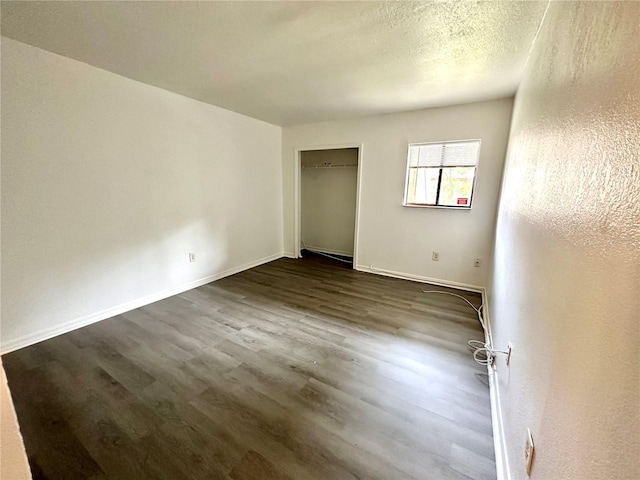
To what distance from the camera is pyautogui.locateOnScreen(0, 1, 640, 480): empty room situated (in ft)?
2.19

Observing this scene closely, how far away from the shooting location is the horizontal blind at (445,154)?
3238 mm

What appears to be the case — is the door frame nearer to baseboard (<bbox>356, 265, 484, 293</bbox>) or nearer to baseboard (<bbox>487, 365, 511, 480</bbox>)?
baseboard (<bbox>356, 265, 484, 293</bbox>)

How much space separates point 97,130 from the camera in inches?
94.1

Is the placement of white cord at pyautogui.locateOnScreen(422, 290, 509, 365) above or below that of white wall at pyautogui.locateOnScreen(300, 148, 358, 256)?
below

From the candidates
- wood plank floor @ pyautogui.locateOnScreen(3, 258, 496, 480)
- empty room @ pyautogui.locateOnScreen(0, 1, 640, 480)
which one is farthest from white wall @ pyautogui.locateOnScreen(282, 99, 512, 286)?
wood plank floor @ pyautogui.locateOnScreen(3, 258, 496, 480)

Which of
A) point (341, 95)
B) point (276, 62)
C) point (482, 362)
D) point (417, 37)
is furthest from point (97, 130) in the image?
point (482, 362)

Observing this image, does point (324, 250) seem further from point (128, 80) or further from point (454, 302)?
point (128, 80)

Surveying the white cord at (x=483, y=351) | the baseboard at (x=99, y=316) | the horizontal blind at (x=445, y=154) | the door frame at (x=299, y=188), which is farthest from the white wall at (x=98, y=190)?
the white cord at (x=483, y=351)

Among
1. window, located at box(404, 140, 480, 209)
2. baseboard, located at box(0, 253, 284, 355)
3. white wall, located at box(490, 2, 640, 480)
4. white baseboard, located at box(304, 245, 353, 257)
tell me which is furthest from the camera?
white baseboard, located at box(304, 245, 353, 257)

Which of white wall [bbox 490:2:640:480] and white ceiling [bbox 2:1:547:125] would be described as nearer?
white wall [bbox 490:2:640:480]

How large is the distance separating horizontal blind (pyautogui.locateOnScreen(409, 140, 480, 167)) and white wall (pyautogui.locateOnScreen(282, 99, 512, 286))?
9cm

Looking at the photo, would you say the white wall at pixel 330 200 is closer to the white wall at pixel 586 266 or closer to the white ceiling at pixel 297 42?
the white ceiling at pixel 297 42

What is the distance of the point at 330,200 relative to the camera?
203 inches

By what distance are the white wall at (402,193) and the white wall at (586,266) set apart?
7.13ft
